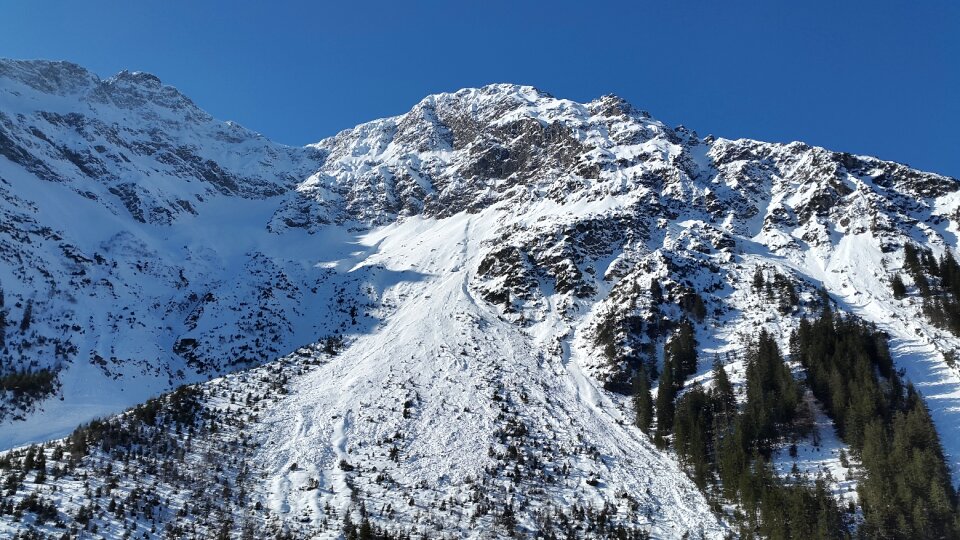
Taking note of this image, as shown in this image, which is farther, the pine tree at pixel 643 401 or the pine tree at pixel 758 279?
the pine tree at pixel 758 279

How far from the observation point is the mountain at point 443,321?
178ft

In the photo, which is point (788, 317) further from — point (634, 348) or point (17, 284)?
point (17, 284)

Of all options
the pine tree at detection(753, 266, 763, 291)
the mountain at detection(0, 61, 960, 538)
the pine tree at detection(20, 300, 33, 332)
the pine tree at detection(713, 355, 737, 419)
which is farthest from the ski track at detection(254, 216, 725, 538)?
the pine tree at detection(20, 300, 33, 332)

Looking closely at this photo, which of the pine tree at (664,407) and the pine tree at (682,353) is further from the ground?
the pine tree at (682,353)

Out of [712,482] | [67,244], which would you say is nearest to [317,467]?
[712,482]

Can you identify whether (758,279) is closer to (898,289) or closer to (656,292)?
(656,292)

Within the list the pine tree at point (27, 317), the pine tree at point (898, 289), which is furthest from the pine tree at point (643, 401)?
the pine tree at point (27, 317)

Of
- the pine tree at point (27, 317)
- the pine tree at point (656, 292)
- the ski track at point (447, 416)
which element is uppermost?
the pine tree at point (656, 292)

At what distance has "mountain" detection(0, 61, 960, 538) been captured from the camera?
54344 mm

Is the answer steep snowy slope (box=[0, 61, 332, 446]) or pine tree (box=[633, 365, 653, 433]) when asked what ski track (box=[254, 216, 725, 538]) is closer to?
pine tree (box=[633, 365, 653, 433])

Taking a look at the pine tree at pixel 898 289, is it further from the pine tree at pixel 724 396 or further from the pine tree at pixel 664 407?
the pine tree at pixel 664 407

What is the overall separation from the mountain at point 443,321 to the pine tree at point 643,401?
1.42 m

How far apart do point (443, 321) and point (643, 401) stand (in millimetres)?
35226

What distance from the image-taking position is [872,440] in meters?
56.3
